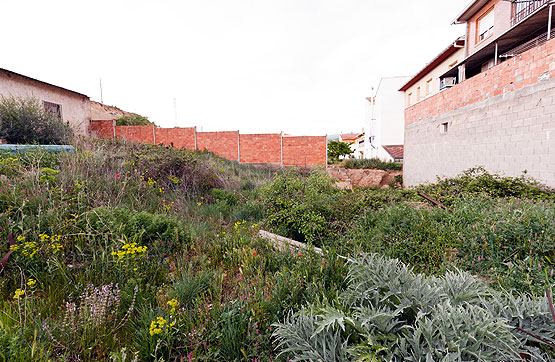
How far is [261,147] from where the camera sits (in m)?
15.2

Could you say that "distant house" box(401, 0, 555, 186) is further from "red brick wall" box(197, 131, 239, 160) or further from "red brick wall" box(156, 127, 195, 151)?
"red brick wall" box(156, 127, 195, 151)

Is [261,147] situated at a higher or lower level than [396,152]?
higher

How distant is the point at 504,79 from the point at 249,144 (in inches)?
456

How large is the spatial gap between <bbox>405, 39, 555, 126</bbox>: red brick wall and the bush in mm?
11371

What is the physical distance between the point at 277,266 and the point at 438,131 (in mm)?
9242

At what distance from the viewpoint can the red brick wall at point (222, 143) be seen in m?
15.4

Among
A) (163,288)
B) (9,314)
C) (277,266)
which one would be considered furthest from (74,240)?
(277,266)

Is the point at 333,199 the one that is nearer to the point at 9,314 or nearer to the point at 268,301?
the point at 268,301

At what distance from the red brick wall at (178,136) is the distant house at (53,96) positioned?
391 centimetres

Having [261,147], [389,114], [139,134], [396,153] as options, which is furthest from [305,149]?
[389,114]

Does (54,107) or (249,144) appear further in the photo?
(249,144)

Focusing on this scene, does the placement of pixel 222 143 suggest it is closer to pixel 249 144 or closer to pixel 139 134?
pixel 249 144

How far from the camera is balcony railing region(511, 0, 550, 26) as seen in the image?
9367 mm

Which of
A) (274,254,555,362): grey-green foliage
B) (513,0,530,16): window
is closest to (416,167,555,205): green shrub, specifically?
(274,254,555,362): grey-green foliage
